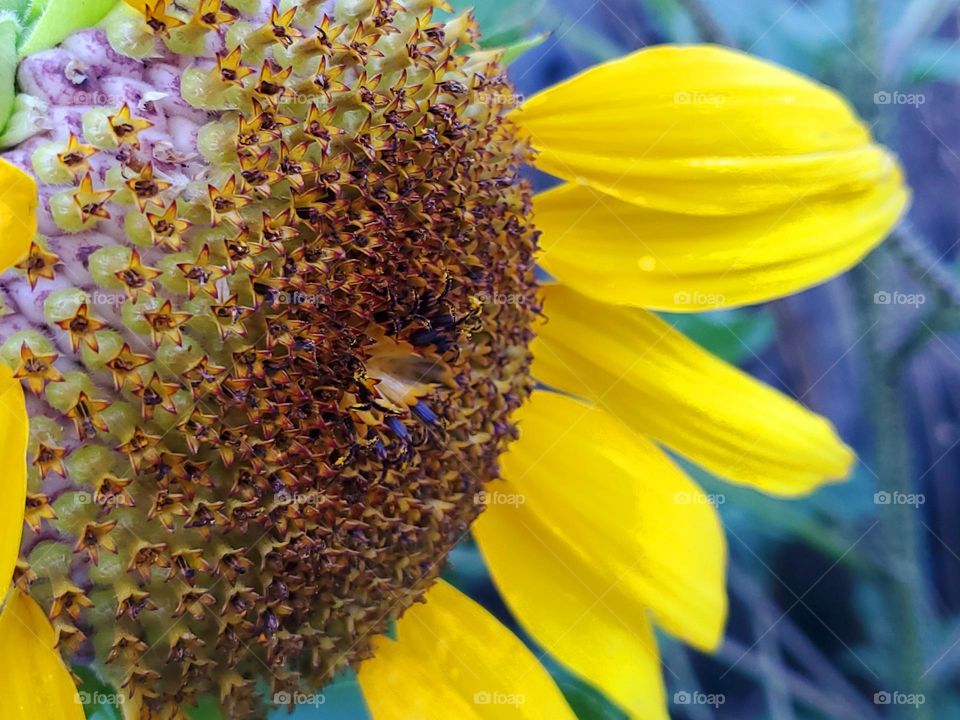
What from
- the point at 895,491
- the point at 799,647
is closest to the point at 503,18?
the point at 895,491

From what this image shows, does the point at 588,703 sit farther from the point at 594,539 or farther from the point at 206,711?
the point at 206,711

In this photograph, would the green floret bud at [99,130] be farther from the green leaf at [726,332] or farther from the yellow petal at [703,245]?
the green leaf at [726,332]

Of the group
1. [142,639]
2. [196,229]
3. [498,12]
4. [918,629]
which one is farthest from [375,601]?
[918,629]

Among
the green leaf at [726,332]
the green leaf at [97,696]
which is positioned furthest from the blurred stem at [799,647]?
the green leaf at [97,696]

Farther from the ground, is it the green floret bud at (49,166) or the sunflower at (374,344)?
the green floret bud at (49,166)

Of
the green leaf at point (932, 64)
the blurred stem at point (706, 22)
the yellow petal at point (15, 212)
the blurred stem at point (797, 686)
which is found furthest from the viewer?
the blurred stem at point (797, 686)

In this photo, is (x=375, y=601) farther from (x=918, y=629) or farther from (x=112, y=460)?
(x=918, y=629)

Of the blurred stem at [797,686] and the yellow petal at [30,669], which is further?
the blurred stem at [797,686]
